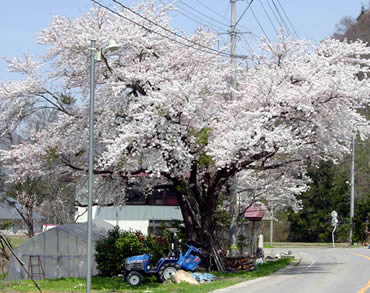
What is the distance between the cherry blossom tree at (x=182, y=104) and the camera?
2120 centimetres

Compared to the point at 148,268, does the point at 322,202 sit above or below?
above

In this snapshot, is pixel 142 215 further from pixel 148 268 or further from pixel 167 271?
pixel 167 271

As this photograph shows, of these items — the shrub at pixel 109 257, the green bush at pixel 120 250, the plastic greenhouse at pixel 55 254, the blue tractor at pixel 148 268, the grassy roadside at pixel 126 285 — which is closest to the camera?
the grassy roadside at pixel 126 285

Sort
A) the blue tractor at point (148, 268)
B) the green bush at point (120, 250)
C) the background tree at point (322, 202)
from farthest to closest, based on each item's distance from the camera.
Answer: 1. the background tree at point (322, 202)
2. the green bush at point (120, 250)
3. the blue tractor at point (148, 268)

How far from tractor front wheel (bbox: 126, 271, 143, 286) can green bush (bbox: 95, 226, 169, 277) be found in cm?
259

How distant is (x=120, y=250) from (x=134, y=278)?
327 cm

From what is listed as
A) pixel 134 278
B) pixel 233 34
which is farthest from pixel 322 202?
pixel 134 278

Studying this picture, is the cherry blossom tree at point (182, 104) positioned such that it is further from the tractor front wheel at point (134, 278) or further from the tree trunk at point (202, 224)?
the tractor front wheel at point (134, 278)

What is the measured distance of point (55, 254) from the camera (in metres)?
25.8

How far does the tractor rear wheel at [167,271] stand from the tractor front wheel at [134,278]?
81 cm

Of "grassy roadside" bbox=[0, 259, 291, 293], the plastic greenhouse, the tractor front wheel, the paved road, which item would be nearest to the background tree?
the paved road

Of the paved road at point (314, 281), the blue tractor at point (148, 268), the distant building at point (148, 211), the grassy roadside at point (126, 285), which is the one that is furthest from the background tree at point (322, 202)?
the blue tractor at point (148, 268)

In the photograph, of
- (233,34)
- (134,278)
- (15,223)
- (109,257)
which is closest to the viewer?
(134,278)

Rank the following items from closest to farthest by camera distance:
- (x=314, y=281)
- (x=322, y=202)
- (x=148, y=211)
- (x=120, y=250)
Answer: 1. (x=314, y=281)
2. (x=120, y=250)
3. (x=148, y=211)
4. (x=322, y=202)
